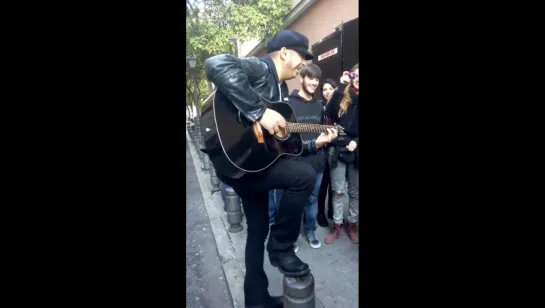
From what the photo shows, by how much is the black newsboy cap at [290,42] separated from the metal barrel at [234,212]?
5.34ft

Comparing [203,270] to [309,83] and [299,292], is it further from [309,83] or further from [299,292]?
[309,83]

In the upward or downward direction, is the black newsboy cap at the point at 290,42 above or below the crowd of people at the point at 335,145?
above

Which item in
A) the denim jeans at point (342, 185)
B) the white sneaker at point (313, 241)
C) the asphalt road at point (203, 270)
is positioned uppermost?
the denim jeans at point (342, 185)

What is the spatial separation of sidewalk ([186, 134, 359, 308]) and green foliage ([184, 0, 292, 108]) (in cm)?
130

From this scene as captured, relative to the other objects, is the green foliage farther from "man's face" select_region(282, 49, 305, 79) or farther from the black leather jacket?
"man's face" select_region(282, 49, 305, 79)

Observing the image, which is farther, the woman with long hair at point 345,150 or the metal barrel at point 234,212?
the metal barrel at point 234,212

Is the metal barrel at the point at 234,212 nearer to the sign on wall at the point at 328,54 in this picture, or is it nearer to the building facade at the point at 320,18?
the building facade at the point at 320,18

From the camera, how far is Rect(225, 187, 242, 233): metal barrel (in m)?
2.72

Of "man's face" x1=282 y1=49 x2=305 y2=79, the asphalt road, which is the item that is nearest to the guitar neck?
"man's face" x1=282 y1=49 x2=305 y2=79

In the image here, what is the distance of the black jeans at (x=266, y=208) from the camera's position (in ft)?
4.51

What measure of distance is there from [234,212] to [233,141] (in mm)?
1598

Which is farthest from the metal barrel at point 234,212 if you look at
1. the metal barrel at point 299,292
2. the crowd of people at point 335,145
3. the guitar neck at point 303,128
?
the metal barrel at point 299,292

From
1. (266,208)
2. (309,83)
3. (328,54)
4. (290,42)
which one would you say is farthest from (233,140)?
(328,54)
